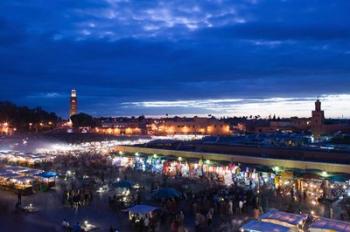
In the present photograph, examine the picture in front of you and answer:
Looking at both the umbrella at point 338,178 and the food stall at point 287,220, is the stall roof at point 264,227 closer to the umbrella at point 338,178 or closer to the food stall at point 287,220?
the food stall at point 287,220

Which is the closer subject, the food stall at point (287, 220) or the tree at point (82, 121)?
the food stall at point (287, 220)

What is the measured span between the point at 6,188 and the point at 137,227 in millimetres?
11207

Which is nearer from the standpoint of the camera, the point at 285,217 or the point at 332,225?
the point at 332,225

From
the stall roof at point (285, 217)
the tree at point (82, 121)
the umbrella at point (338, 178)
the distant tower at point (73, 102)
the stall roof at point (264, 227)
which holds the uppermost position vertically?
the distant tower at point (73, 102)

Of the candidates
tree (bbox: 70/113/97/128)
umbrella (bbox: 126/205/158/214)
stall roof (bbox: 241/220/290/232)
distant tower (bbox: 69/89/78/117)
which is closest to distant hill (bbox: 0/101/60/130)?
tree (bbox: 70/113/97/128)

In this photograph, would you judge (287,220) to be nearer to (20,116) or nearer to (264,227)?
(264,227)

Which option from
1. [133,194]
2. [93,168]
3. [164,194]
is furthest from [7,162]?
[164,194]

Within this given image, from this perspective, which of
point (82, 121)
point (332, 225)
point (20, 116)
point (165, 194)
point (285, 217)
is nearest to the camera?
point (332, 225)

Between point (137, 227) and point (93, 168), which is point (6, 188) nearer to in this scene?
point (93, 168)

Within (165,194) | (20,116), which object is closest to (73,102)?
(20,116)

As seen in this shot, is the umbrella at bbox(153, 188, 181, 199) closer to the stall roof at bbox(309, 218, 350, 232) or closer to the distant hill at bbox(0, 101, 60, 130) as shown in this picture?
the stall roof at bbox(309, 218, 350, 232)

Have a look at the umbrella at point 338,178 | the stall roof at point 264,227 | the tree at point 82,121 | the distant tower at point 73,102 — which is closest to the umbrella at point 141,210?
the stall roof at point 264,227

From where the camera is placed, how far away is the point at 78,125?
100875mm

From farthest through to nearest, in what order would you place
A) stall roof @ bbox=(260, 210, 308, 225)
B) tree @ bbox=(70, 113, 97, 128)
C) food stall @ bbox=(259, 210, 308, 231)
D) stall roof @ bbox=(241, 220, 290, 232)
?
tree @ bbox=(70, 113, 97, 128) < stall roof @ bbox=(260, 210, 308, 225) < food stall @ bbox=(259, 210, 308, 231) < stall roof @ bbox=(241, 220, 290, 232)
